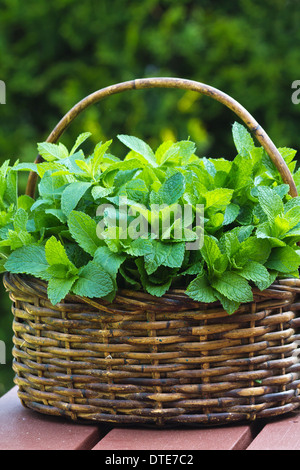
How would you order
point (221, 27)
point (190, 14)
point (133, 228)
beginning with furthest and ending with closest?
point (190, 14)
point (221, 27)
point (133, 228)

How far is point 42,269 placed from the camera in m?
0.84

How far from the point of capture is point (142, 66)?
2.21 metres

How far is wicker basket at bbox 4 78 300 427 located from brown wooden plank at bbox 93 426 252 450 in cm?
1

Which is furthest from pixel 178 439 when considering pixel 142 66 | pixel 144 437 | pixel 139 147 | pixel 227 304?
pixel 142 66

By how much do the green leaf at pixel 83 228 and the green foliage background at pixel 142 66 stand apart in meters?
1.25

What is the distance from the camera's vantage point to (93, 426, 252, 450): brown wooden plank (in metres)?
0.78

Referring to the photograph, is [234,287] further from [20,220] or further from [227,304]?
[20,220]

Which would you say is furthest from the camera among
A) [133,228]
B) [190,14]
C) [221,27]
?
[190,14]

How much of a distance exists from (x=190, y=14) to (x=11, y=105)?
816mm

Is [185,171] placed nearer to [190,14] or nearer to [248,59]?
[248,59]

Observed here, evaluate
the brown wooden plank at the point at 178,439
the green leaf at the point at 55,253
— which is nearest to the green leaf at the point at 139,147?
the green leaf at the point at 55,253

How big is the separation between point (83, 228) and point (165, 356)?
0.71ft

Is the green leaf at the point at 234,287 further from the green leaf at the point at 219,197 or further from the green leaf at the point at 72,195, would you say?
the green leaf at the point at 72,195

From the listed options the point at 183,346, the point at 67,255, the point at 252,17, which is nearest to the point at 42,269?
the point at 67,255
